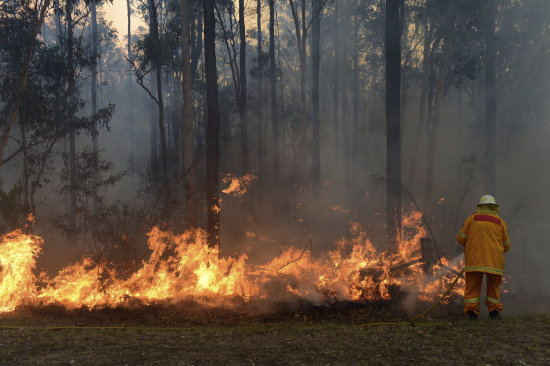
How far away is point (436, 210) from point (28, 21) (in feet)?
61.9

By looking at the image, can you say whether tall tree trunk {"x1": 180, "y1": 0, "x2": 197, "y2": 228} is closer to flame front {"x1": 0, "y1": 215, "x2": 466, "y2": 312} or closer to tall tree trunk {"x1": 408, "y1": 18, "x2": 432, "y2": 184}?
flame front {"x1": 0, "y1": 215, "x2": 466, "y2": 312}

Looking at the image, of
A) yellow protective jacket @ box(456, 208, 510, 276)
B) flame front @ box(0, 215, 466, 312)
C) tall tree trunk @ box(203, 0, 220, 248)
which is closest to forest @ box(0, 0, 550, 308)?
tall tree trunk @ box(203, 0, 220, 248)

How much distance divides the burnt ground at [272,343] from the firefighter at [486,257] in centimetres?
43

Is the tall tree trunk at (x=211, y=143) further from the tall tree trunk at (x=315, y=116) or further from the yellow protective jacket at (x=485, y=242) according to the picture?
the tall tree trunk at (x=315, y=116)

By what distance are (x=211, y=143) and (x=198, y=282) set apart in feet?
14.0

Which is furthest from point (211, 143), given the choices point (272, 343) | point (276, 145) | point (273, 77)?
point (276, 145)

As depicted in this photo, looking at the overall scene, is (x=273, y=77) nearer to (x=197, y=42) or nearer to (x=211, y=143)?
(x=197, y=42)

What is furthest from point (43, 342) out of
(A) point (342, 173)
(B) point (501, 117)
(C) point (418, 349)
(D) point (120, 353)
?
(A) point (342, 173)

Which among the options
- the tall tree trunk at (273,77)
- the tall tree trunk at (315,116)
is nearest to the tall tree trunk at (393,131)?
the tall tree trunk at (315,116)

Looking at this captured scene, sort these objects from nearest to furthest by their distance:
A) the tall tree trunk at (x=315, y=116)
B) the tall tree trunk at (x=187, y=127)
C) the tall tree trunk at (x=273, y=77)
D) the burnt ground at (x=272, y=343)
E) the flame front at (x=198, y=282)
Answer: the burnt ground at (x=272, y=343)
the flame front at (x=198, y=282)
the tall tree trunk at (x=187, y=127)
the tall tree trunk at (x=315, y=116)
the tall tree trunk at (x=273, y=77)

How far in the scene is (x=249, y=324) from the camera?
671 cm

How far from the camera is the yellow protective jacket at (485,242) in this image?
5.82 m

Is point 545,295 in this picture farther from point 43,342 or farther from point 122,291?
point 43,342

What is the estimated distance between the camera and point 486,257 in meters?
5.83
